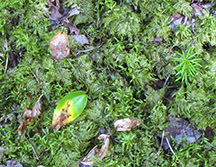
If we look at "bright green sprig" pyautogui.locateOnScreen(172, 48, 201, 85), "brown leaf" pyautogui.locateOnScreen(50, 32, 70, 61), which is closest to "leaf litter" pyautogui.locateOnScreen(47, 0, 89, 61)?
"brown leaf" pyautogui.locateOnScreen(50, 32, 70, 61)

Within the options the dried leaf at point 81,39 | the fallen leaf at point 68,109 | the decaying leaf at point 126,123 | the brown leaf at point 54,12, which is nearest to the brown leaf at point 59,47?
the dried leaf at point 81,39

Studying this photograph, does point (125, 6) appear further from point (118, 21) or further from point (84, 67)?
point (84, 67)

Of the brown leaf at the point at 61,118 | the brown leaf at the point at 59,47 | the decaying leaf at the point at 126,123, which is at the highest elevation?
the brown leaf at the point at 59,47

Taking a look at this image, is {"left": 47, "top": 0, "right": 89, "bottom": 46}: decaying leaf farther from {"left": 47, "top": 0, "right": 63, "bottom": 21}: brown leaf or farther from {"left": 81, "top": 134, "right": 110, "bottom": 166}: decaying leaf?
{"left": 81, "top": 134, "right": 110, "bottom": 166}: decaying leaf

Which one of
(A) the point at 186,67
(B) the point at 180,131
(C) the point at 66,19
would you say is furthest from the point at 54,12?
(B) the point at 180,131

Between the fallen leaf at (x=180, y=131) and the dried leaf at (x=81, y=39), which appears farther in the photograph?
the dried leaf at (x=81, y=39)

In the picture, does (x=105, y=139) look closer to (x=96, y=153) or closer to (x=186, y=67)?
(x=96, y=153)

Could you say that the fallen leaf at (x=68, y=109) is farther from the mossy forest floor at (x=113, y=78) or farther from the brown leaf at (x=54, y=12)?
the brown leaf at (x=54, y=12)

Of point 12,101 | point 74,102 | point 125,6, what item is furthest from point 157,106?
point 12,101
